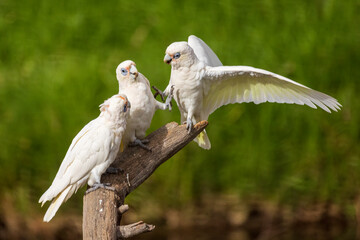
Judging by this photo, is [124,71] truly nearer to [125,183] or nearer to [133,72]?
[133,72]

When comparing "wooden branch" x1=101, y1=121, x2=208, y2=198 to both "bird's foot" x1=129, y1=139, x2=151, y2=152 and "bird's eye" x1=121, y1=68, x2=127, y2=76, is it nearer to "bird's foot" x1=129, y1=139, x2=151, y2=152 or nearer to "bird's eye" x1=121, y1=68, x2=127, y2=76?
"bird's foot" x1=129, y1=139, x2=151, y2=152

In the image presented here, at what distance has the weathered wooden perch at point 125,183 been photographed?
13.1 feet

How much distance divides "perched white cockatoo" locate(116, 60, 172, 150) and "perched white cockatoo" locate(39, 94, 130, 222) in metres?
0.22

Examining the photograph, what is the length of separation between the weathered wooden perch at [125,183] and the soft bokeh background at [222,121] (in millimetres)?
2402

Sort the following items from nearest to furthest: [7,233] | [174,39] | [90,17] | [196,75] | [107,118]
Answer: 1. [107,118]
2. [196,75]
3. [7,233]
4. [174,39]
5. [90,17]

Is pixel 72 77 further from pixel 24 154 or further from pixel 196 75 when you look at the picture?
pixel 196 75

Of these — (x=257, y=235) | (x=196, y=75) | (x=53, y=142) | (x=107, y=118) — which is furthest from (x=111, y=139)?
(x=257, y=235)

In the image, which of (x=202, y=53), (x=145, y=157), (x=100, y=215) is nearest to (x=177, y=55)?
(x=202, y=53)

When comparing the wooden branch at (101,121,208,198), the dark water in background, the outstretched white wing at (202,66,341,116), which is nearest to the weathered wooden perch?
the wooden branch at (101,121,208,198)

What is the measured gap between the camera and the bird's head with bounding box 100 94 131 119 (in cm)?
405

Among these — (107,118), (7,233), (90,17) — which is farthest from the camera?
(90,17)

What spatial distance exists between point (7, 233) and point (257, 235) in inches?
95.9

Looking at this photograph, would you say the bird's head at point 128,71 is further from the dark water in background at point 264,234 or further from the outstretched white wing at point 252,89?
the dark water in background at point 264,234

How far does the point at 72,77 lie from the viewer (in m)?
7.06
